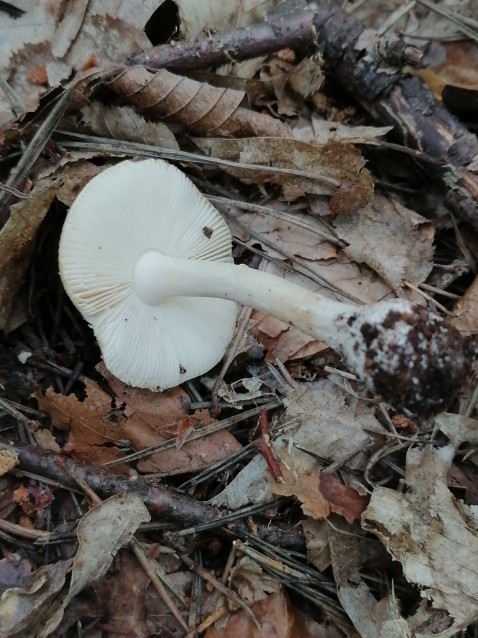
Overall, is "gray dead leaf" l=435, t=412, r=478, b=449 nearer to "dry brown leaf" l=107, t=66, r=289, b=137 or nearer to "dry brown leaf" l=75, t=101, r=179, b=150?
"dry brown leaf" l=107, t=66, r=289, b=137

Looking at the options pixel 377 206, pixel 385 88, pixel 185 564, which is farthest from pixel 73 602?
pixel 385 88

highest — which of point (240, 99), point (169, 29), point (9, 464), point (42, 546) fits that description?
point (169, 29)

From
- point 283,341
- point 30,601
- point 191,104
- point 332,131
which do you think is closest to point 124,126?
point 191,104

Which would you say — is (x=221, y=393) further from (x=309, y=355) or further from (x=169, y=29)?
(x=169, y=29)

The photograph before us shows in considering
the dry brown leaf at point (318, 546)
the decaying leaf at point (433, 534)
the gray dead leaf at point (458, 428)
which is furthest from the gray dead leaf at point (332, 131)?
the dry brown leaf at point (318, 546)

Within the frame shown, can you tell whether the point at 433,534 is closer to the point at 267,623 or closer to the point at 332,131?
the point at 267,623

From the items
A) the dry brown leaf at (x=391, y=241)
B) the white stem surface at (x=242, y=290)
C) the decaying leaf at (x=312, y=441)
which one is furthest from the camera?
the dry brown leaf at (x=391, y=241)

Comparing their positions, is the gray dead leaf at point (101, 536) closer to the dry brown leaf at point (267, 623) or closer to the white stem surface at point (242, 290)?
the dry brown leaf at point (267, 623)
